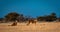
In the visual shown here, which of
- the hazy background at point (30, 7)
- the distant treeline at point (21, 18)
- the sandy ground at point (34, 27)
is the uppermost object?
the hazy background at point (30, 7)

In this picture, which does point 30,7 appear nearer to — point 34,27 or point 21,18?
point 21,18

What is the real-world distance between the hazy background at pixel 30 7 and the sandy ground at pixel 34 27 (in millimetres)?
184

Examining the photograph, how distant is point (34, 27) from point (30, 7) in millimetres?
388

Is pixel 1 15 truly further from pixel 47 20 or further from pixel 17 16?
pixel 47 20

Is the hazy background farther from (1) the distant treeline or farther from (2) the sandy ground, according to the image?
(2) the sandy ground

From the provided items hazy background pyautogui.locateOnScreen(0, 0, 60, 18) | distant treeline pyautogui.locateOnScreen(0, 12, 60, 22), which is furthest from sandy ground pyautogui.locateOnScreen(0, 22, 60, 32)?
hazy background pyautogui.locateOnScreen(0, 0, 60, 18)

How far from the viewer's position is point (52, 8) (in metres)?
2.62

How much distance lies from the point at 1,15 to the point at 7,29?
31 centimetres

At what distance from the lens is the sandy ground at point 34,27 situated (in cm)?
240

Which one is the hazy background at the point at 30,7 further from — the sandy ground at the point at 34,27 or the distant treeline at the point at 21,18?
the sandy ground at the point at 34,27

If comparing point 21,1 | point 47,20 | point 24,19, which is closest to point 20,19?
point 24,19

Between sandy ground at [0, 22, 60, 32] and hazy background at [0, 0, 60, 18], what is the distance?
18 cm

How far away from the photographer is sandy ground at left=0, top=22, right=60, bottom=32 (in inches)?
94.4

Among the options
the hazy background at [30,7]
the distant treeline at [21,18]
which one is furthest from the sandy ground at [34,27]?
the hazy background at [30,7]
